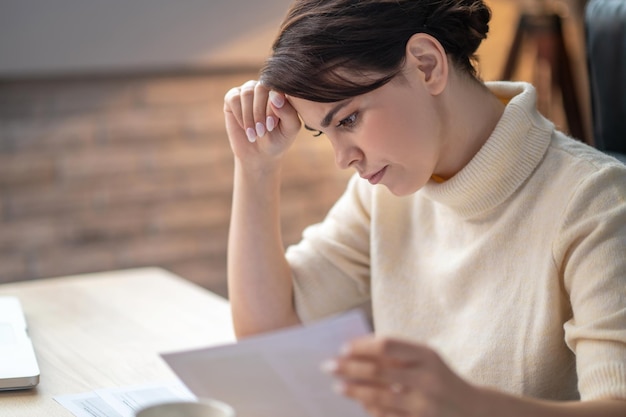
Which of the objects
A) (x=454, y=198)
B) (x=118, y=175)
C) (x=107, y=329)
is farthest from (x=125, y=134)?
(x=454, y=198)

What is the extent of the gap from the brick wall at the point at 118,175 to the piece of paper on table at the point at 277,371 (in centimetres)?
221

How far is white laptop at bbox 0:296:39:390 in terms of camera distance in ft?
3.78

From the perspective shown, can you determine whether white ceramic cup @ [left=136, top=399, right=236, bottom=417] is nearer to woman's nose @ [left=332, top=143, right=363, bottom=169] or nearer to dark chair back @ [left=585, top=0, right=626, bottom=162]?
woman's nose @ [left=332, top=143, right=363, bottom=169]

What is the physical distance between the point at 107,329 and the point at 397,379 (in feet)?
2.62

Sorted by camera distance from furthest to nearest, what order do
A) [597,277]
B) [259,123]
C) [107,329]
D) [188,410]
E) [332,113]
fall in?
1. [107,329]
2. [259,123]
3. [332,113]
4. [597,277]
5. [188,410]

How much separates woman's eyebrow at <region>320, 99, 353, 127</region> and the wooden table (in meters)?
0.40

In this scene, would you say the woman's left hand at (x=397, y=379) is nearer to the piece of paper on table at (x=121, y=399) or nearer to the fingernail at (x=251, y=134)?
the piece of paper on table at (x=121, y=399)

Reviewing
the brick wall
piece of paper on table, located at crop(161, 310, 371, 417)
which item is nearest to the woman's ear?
piece of paper on table, located at crop(161, 310, 371, 417)

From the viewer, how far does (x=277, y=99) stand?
51.4 inches

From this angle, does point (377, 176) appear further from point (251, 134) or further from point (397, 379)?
point (397, 379)

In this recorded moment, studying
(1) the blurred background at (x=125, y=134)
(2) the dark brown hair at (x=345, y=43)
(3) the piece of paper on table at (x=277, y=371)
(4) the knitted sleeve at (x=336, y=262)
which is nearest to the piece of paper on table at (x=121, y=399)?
(3) the piece of paper on table at (x=277, y=371)

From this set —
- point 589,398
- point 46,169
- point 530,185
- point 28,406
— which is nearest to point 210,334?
point 28,406

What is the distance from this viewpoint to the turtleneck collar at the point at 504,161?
118 centimetres

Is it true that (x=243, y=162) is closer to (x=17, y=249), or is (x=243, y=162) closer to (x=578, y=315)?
(x=578, y=315)
